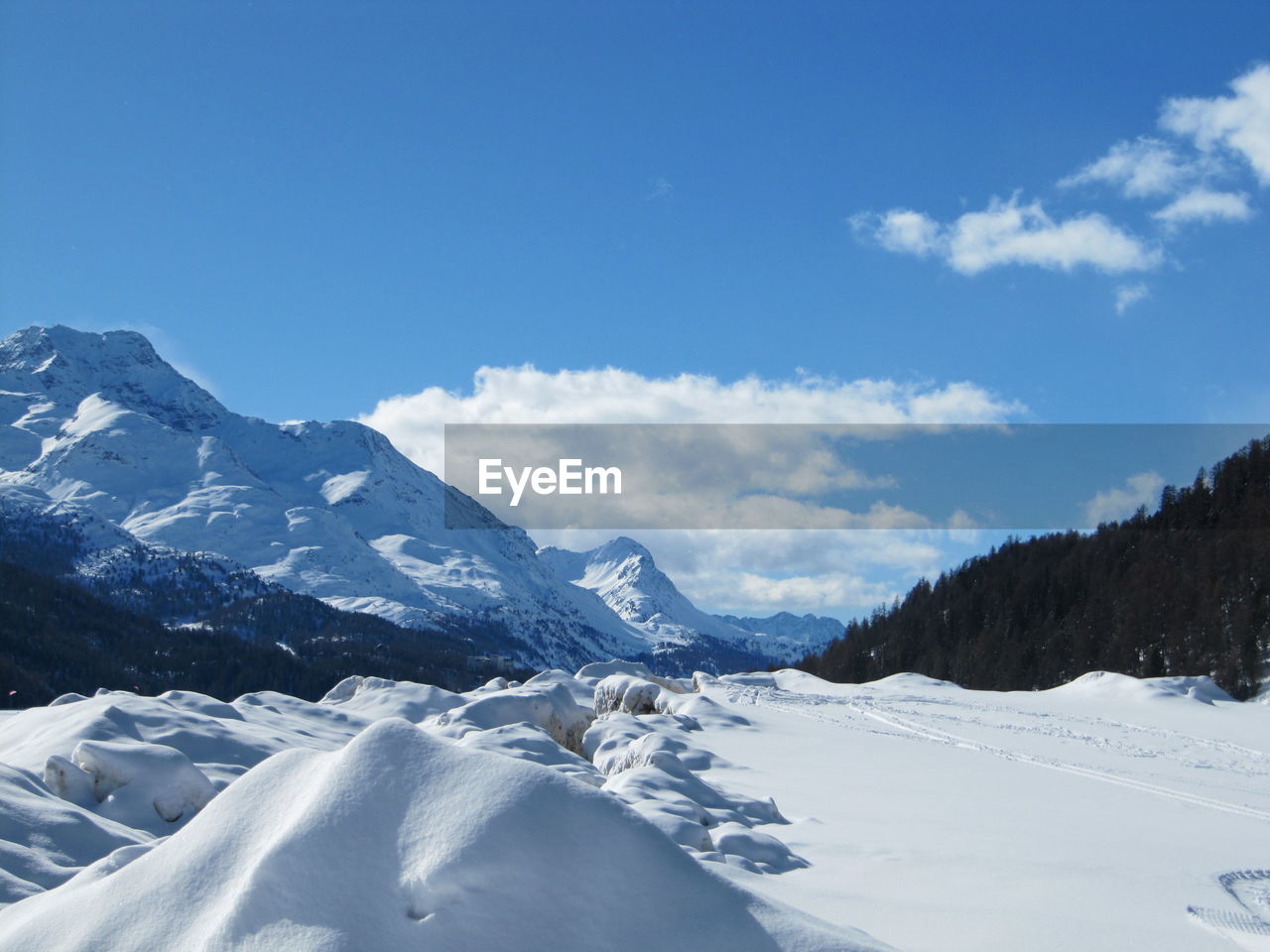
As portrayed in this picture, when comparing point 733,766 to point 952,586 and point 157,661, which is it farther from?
point 157,661

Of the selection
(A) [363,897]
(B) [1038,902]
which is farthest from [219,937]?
(B) [1038,902]

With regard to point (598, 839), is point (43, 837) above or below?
below

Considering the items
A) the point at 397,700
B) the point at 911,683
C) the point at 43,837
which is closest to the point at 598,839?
the point at 43,837

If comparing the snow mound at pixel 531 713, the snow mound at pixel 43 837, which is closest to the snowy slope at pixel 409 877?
the snow mound at pixel 43 837

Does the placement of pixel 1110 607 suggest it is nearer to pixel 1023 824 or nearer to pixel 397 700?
pixel 397 700

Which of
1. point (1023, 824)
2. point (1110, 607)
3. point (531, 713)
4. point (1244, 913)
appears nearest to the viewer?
point (1244, 913)
